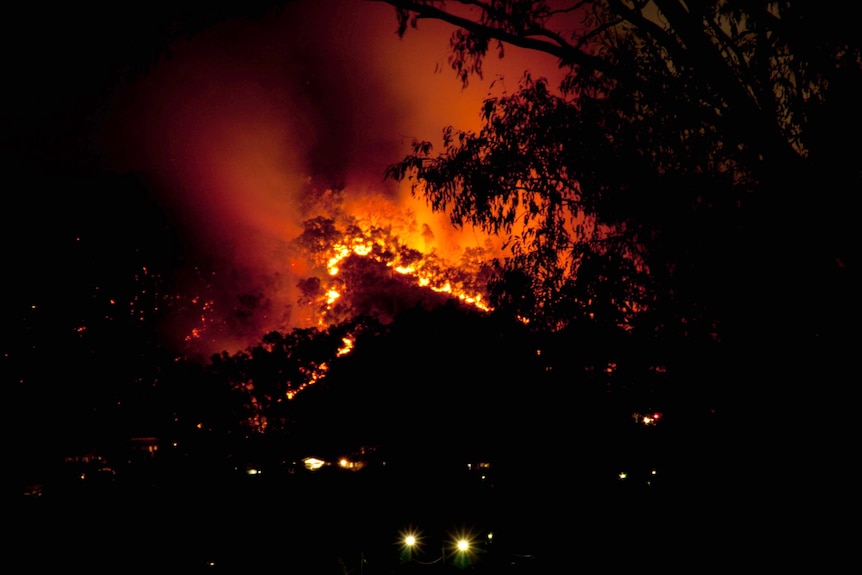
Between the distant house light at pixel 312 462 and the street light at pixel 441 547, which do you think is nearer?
the street light at pixel 441 547

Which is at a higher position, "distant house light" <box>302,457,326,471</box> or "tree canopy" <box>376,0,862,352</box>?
"tree canopy" <box>376,0,862,352</box>

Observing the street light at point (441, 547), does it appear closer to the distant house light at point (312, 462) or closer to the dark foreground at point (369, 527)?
the dark foreground at point (369, 527)

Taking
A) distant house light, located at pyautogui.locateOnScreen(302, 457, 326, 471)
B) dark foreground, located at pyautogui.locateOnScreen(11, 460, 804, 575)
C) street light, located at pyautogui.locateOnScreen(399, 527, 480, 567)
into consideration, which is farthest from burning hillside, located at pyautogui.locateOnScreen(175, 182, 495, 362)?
street light, located at pyautogui.locateOnScreen(399, 527, 480, 567)

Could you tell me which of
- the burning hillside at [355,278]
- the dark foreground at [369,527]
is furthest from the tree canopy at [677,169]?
the burning hillside at [355,278]

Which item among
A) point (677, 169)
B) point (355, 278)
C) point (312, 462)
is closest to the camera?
point (677, 169)

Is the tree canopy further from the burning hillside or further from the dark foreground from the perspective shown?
the burning hillside

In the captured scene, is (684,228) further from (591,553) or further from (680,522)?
(591,553)

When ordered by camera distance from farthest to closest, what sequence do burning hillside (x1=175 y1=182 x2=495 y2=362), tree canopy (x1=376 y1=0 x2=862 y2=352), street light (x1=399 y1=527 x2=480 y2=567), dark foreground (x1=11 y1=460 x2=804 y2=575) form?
burning hillside (x1=175 y1=182 x2=495 y2=362) < street light (x1=399 y1=527 x2=480 y2=567) < dark foreground (x1=11 y1=460 x2=804 y2=575) < tree canopy (x1=376 y1=0 x2=862 y2=352)

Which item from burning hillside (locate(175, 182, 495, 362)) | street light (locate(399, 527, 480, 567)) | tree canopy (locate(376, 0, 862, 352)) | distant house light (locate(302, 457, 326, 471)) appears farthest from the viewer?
burning hillside (locate(175, 182, 495, 362))

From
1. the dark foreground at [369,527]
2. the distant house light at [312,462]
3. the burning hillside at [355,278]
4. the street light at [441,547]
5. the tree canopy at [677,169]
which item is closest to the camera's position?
the tree canopy at [677,169]

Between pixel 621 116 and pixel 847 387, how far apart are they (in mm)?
4058

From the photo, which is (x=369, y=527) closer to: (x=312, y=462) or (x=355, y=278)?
(x=312, y=462)

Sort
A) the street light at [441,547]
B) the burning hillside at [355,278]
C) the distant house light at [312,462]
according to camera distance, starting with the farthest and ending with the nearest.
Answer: the burning hillside at [355,278]
the distant house light at [312,462]
the street light at [441,547]

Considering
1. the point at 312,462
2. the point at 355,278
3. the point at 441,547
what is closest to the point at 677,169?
the point at 441,547
